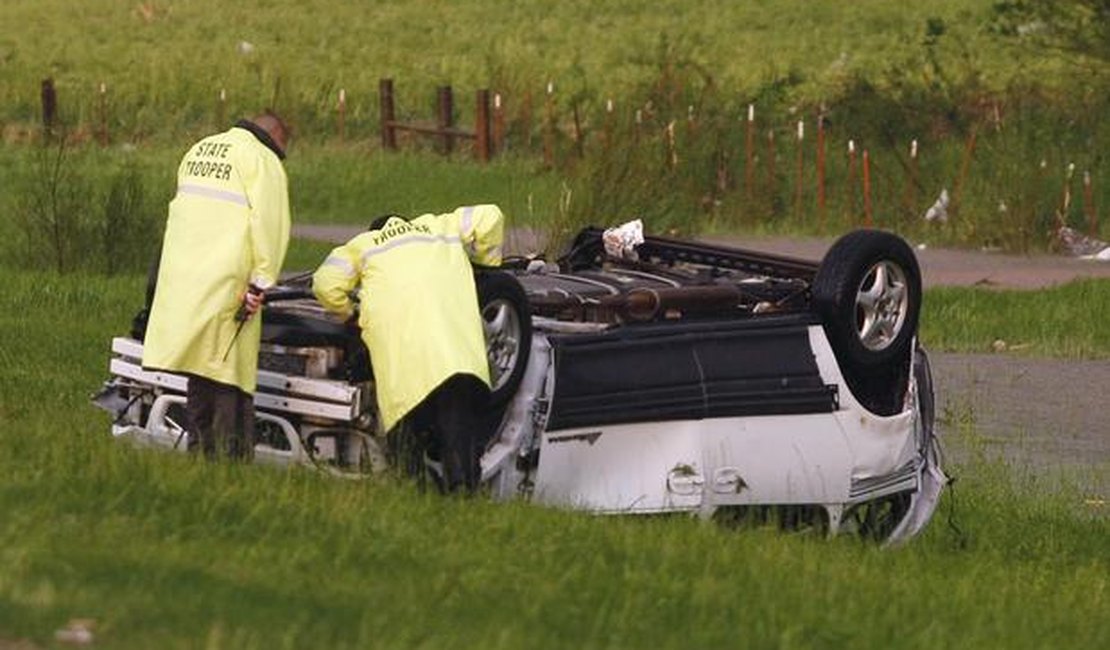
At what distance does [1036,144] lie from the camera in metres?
34.6

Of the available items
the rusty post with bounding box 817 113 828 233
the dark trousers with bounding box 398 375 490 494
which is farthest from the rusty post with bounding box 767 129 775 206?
the dark trousers with bounding box 398 375 490 494

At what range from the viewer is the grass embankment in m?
7.45

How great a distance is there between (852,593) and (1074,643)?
0.73 m

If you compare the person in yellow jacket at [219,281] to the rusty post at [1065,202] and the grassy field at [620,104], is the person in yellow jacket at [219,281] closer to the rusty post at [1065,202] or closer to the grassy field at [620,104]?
the grassy field at [620,104]

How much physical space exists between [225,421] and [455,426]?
0.93m

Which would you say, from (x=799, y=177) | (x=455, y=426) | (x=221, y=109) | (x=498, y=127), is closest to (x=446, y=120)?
(x=498, y=127)

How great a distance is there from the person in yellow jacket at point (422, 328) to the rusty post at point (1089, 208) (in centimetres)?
2250

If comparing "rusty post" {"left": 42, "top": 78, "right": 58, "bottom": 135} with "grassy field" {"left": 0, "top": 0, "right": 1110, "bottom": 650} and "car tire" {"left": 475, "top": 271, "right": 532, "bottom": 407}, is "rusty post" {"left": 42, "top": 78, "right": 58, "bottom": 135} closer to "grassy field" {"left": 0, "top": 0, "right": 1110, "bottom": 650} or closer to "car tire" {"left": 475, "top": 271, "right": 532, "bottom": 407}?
"grassy field" {"left": 0, "top": 0, "right": 1110, "bottom": 650}

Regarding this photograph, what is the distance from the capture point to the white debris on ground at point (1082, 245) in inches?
1231

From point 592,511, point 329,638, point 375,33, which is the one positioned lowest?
point 375,33

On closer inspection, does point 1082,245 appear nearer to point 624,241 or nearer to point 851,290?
point 624,241

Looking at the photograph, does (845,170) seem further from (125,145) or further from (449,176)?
(125,145)

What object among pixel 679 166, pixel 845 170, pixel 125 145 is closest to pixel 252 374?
pixel 679 166

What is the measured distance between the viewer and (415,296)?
10.6m
